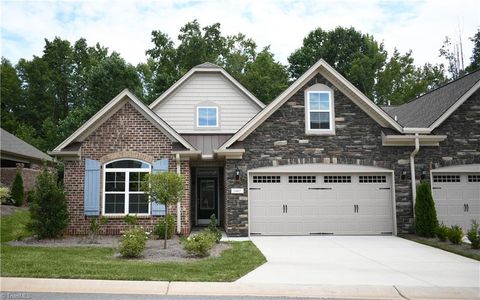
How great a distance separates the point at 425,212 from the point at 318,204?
354 cm

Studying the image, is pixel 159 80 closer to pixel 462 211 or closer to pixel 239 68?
pixel 239 68

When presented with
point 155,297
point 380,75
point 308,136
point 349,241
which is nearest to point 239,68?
point 380,75

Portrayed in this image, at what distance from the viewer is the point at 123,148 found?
1464cm

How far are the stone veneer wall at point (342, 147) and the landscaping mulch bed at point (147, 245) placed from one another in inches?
120

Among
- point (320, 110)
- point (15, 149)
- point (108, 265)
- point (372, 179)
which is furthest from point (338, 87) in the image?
point (15, 149)

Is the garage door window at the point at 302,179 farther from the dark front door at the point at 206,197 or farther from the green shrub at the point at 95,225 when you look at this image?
the green shrub at the point at 95,225

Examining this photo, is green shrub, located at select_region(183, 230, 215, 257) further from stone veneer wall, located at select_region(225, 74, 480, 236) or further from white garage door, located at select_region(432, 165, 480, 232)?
white garage door, located at select_region(432, 165, 480, 232)

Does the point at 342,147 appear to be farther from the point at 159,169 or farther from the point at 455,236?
the point at 159,169

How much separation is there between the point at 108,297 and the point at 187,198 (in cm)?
820

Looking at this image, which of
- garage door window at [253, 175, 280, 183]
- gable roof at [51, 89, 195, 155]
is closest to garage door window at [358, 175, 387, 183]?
garage door window at [253, 175, 280, 183]

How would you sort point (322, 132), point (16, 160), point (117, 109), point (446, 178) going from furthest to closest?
1. point (16, 160)
2. point (446, 178)
3. point (322, 132)
4. point (117, 109)

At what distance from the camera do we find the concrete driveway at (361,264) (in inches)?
321

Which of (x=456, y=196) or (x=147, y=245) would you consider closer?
(x=147, y=245)

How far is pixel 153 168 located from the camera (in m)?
14.5
